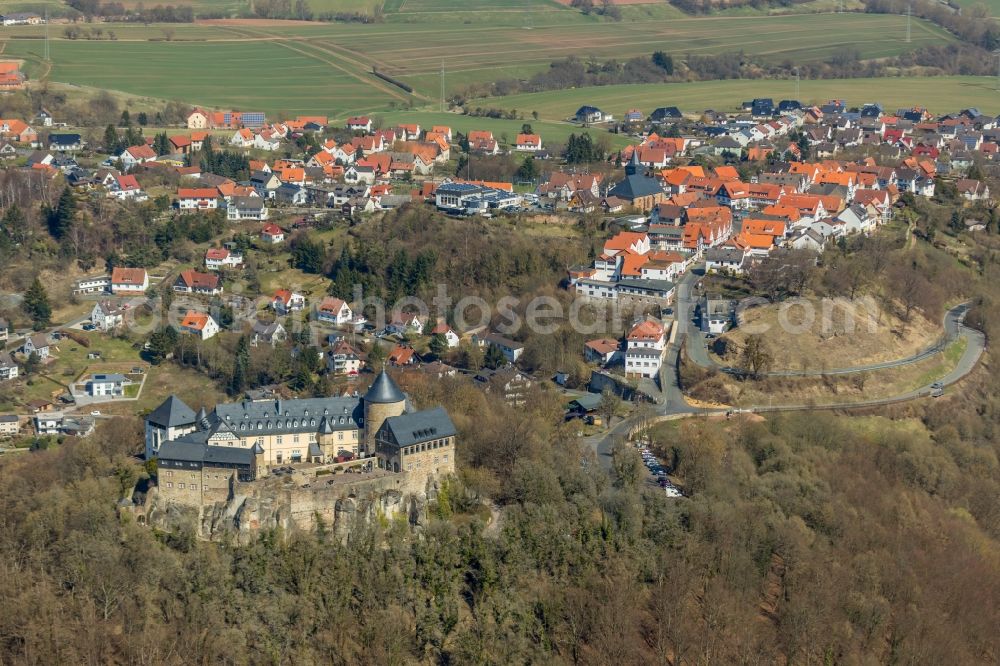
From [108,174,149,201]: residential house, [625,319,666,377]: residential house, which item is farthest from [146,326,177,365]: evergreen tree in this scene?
[625,319,666,377]: residential house

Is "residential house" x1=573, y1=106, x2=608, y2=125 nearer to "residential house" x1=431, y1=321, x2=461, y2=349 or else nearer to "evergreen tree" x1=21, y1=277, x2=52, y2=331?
"residential house" x1=431, y1=321, x2=461, y2=349

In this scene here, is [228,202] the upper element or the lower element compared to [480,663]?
upper

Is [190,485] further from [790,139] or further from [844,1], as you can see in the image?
[844,1]

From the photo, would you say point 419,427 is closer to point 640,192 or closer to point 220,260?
point 220,260

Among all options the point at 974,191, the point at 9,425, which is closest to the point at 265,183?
the point at 9,425

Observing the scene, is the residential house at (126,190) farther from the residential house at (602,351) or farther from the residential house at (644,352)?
the residential house at (644,352)

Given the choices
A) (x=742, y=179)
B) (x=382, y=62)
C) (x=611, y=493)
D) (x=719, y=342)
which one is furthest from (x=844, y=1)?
(x=611, y=493)
